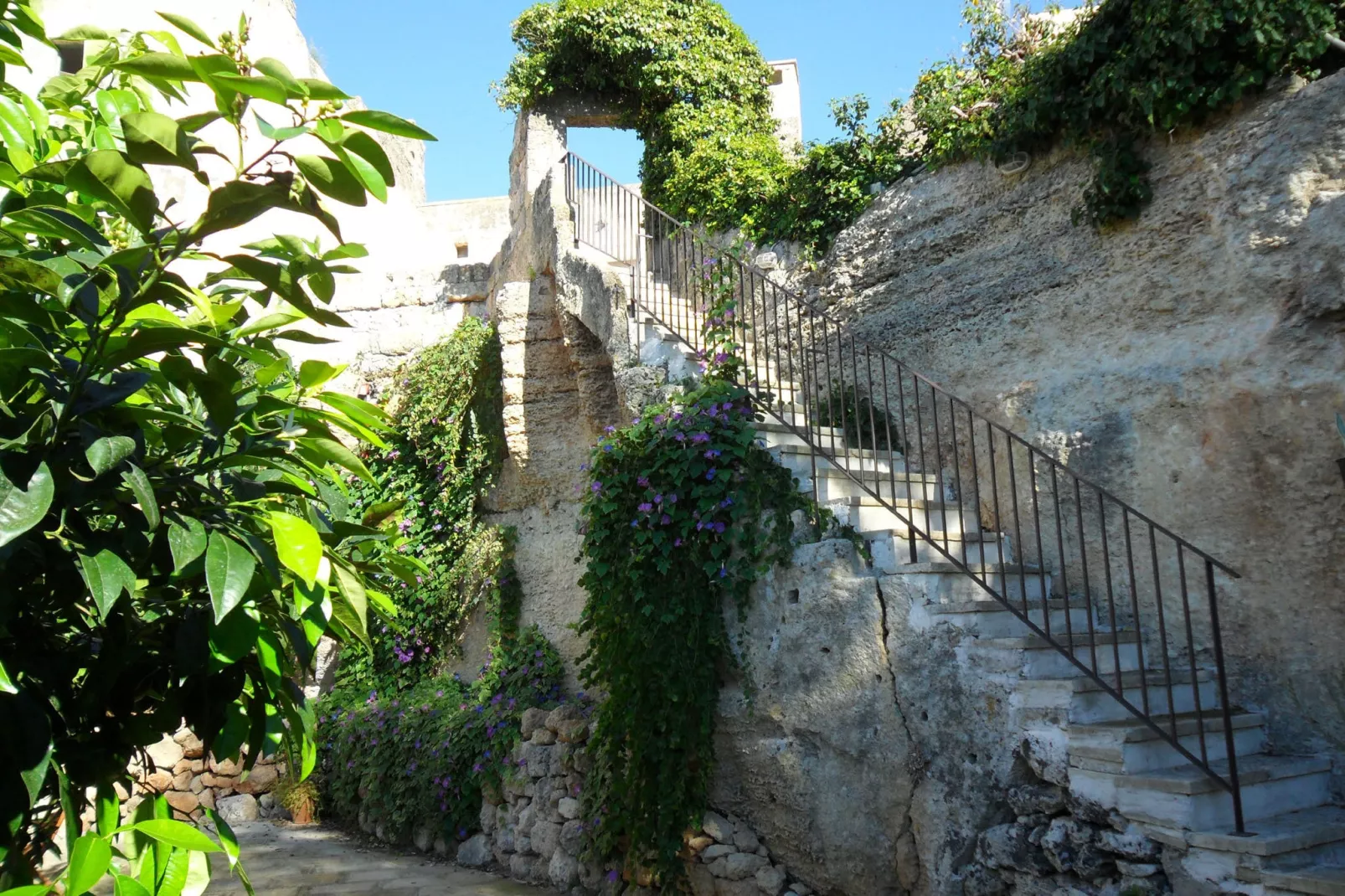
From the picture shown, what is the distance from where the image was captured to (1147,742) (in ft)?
13.6

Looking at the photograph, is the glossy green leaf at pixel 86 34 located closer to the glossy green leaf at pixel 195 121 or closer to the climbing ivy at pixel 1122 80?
the glossy green leaf at pixel 195 121

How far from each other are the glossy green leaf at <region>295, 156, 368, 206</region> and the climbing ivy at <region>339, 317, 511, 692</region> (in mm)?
7843

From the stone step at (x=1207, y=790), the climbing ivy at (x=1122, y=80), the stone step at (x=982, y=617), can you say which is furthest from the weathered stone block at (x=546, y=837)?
the climbing ivy at (x=1122, y=80)

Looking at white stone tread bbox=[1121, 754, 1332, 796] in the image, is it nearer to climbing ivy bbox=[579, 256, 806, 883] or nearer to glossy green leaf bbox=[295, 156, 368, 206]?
climbing ivy bbox=[579, 256, 806, 883]

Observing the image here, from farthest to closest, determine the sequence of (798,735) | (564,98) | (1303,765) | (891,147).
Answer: (564,98) < (891,147) < (798,735) < (1303,765)

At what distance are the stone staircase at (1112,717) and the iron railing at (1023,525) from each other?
2cm

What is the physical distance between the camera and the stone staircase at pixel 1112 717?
368 cm

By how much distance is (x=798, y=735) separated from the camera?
5195 mm

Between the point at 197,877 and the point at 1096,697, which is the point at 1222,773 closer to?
the point at 1096,697

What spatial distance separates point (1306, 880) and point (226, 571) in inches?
142

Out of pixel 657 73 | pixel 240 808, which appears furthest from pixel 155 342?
pixel 657 73

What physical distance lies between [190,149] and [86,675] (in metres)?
0.99

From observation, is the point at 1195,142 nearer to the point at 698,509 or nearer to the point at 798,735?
the point at 698,509

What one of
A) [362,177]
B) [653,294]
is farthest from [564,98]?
[362,177]
